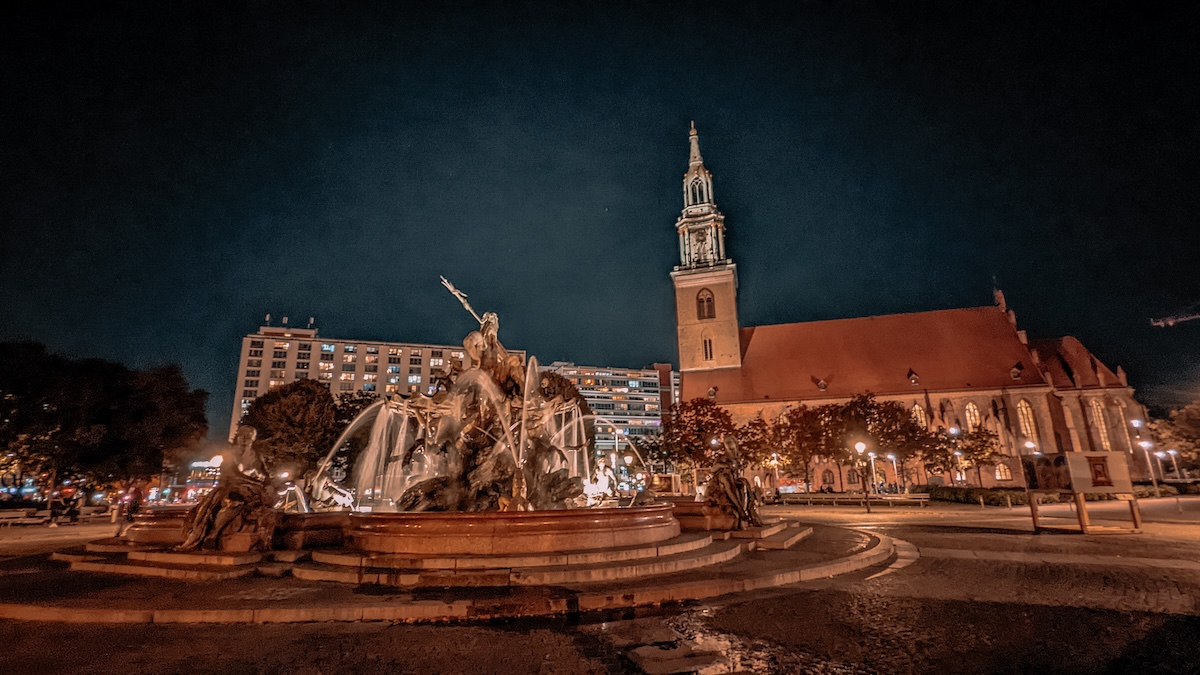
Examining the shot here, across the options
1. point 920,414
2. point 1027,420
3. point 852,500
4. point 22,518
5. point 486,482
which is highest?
point 920,414

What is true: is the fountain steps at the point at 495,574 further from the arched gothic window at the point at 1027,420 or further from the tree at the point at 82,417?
the arched gothic window at the point at 1027,420

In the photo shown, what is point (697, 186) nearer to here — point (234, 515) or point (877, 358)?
point (877, 358)

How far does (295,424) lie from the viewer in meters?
37.4

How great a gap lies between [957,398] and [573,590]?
5511cm

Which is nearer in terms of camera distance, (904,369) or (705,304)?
(904,369)

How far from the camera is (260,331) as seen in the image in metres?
99.5

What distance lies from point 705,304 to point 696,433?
A: 1820cm

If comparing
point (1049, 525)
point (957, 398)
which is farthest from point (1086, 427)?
point (1049, 525)

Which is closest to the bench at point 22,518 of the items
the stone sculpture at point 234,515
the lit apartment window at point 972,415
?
the stone sculpture at point 234,515

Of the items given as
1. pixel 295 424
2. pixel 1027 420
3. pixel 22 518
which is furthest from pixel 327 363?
pixel 1027 420

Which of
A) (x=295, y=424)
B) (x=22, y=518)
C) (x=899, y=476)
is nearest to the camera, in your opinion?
(x=22, y=518)

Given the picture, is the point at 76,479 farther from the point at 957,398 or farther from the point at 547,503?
the point at 957,398

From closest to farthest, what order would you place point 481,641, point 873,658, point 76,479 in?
point 873,658 → point 481,641 → point 76,479

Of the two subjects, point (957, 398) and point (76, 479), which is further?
point (957, 398)
